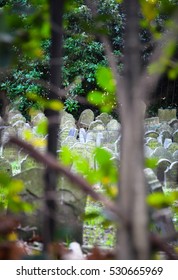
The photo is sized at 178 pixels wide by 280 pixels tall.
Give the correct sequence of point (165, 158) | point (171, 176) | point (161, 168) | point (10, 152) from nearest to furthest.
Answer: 1. point (171, 176)
2. point (161, 168)
3. point (165, 158)
4. point (10, 152)

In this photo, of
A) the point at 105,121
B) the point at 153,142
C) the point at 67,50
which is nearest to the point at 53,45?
the point at 153,142

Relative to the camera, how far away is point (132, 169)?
34.0 inches

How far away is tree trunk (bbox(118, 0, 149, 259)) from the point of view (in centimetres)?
84

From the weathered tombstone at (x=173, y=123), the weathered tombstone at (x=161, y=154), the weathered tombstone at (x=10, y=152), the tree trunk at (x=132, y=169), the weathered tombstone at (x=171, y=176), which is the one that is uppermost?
the weathered tombstone at (x=173, y=123)

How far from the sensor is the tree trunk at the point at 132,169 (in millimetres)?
844

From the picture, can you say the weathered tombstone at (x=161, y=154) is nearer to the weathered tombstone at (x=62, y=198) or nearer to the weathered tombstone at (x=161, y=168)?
the weathered tombstone at (x=161, y=168)

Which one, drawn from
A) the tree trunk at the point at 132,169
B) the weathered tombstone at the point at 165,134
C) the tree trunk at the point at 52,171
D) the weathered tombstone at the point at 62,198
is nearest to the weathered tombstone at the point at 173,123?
the weathered tombstone at the point at 165,134

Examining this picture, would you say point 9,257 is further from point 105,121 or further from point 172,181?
point 105,121

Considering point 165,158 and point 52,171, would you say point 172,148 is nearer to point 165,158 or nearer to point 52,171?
point 165,158

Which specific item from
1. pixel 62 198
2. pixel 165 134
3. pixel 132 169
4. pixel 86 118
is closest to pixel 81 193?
pixel 62 198

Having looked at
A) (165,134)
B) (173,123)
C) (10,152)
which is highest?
(173,123)

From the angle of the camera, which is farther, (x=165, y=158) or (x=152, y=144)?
(x=152, y=144)

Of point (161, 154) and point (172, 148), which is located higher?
point (172, 148)

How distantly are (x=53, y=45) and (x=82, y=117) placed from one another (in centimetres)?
1103
